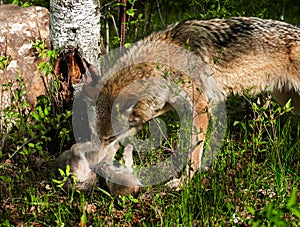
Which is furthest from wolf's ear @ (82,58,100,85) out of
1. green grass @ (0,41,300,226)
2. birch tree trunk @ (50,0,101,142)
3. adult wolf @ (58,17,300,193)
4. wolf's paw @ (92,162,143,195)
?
wolf's paw @ (92,162,143,195)

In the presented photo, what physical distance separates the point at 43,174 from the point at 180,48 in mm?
1760

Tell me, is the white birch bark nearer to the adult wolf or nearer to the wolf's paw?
the adult wolf

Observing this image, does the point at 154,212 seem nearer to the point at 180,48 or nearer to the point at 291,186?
the point at 291,186

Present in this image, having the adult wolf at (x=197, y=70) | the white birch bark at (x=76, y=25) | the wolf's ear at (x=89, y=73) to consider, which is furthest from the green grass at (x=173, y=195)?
the white birch bark at (x=76, y=25)

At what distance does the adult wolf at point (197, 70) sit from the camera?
3.92 meters

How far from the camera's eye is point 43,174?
407cm

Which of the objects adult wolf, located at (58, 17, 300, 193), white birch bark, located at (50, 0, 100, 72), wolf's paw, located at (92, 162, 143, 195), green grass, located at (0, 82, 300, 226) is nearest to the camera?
green grass, located at (0, 82, 300, 226)

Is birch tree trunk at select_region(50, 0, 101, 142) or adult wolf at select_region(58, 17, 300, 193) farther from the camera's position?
birch tree trunk at select_region(50, 0, 101, 142)

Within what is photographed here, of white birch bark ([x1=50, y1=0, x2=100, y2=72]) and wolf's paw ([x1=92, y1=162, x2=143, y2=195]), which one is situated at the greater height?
white birch bark ([x1=50, y1=0, x2=100, y2=72])

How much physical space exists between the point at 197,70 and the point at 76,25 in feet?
4.03

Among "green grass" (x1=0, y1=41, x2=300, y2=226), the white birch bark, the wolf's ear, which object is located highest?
the white birch bark

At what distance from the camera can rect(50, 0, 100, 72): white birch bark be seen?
4086mm

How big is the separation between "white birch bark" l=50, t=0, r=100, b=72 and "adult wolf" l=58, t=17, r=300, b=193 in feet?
1.15

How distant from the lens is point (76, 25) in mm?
4133
